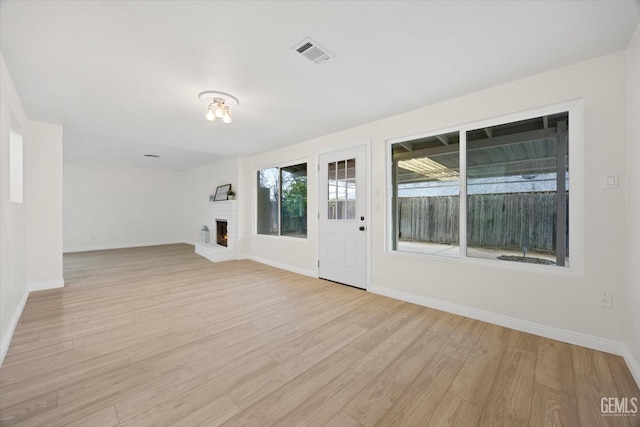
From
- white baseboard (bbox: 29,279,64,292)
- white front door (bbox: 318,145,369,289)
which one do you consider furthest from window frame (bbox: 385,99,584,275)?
white baseboard (bbox: 29,279,64,292)

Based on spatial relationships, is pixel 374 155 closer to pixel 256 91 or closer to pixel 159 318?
pixel 256 91

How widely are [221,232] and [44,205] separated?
11.9 feet

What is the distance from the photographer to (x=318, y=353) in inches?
80.8

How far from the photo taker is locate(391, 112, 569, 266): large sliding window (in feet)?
7.82

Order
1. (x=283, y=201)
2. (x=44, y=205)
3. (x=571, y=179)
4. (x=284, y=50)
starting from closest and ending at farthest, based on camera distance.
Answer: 1. (x=284, y=50)
2. (x=571, y=179)
3. (x=44, y=205)
4. (x=283, y=201)

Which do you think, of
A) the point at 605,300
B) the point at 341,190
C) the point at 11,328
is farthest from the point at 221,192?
the point at 605,300

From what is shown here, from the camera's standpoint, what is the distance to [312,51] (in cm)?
201

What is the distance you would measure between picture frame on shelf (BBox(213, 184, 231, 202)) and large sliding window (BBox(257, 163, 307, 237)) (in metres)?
1.10

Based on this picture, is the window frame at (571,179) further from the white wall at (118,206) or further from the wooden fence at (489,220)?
the white wall at (118,206)

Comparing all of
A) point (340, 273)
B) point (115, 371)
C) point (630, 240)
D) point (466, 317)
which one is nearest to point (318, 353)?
point (115, 371)

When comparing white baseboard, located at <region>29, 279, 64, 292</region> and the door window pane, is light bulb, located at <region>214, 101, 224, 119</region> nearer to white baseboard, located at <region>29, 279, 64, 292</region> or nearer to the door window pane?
the door window pane

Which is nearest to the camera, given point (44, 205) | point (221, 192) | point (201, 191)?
point (44, 205)

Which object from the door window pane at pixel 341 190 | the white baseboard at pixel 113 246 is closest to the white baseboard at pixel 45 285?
the white baseboard at pixel 113 246

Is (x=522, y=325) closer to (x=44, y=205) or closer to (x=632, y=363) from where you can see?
(x=632, y=363)
